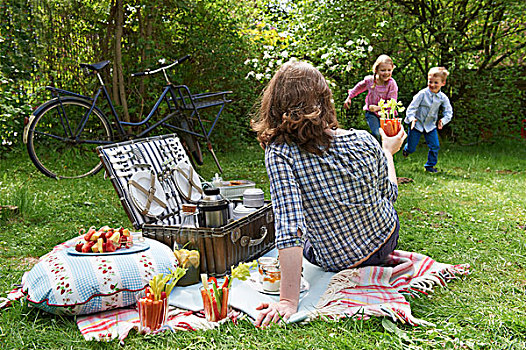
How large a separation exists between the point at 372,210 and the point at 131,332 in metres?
1.16

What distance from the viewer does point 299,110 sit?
76.0 inches

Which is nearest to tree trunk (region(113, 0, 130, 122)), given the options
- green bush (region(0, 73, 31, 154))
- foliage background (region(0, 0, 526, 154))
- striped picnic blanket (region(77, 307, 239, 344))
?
foliage background (region(0, 0, 526, 154))

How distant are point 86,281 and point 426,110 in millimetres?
4838

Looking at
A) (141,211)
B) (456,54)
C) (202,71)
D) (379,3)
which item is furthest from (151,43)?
(456,54)

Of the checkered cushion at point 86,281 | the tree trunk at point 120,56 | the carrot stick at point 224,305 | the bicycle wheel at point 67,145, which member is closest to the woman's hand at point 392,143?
the carrot stick at point 224,305

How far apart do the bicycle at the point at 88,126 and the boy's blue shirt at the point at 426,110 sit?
91.3 inches

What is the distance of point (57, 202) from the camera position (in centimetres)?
392

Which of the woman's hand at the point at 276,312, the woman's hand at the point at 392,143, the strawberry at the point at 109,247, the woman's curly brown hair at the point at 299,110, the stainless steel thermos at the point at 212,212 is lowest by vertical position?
the woman's hand at the point at 276,312

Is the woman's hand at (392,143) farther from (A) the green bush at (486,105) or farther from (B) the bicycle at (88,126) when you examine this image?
(A) the green bush at (486,105)

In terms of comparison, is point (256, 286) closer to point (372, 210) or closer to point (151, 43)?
point (372, 210)

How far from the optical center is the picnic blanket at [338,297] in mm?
1882

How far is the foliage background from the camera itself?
614 cm

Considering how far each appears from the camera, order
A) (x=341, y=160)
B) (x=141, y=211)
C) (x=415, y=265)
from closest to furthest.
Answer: (x=341, y=160), (x=415, y=265), (x=141, y=211)

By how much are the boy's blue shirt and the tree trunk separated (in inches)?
146
